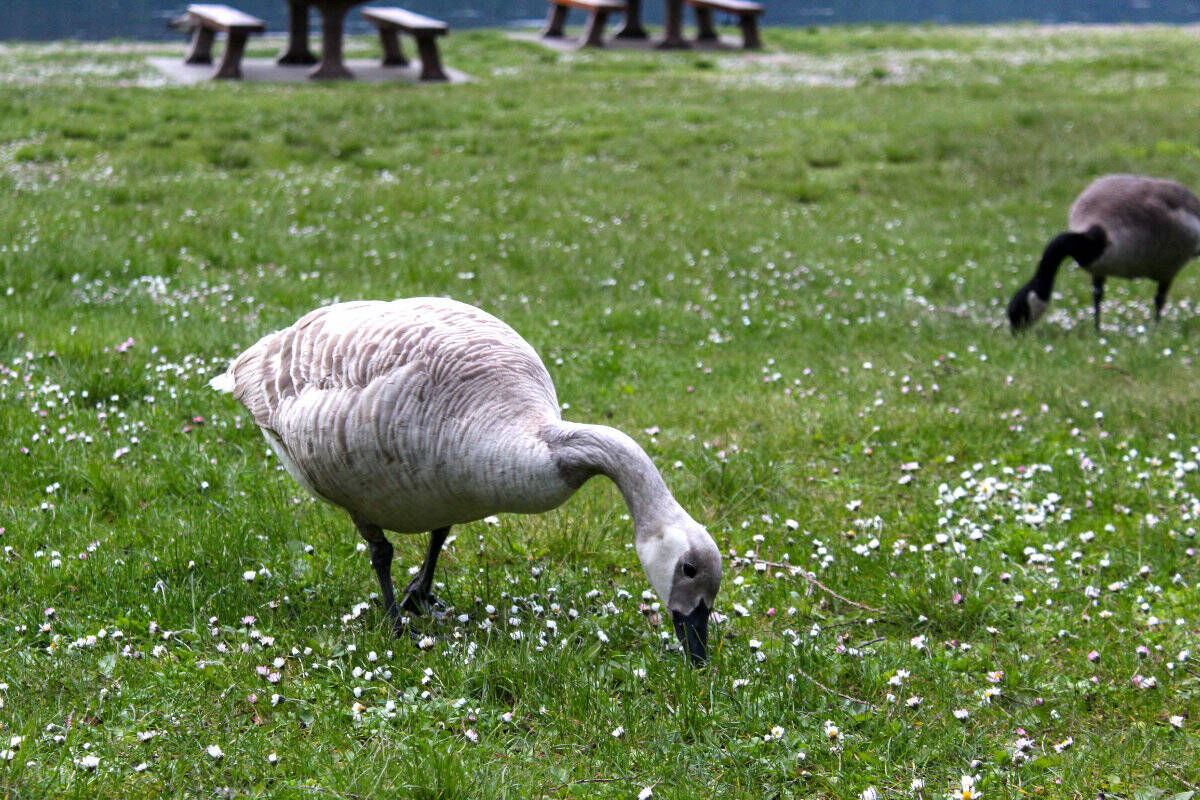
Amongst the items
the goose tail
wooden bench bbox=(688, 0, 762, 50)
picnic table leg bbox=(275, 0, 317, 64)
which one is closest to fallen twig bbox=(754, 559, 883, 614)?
the goose tail

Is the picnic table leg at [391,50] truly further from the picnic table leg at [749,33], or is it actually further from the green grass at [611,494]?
the picnic table leg at [749,33]

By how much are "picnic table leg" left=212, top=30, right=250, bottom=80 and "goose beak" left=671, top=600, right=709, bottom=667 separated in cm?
1853

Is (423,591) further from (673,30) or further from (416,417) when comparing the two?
(673,30)

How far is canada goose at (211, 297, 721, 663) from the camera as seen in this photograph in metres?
3.69

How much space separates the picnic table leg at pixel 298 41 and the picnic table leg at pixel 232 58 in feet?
6.60

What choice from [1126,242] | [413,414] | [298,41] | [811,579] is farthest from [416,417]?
[298,41]

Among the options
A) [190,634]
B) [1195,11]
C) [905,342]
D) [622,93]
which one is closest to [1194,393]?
[905,342]

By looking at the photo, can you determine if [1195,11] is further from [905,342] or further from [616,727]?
[616,727]

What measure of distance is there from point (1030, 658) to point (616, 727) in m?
1.76

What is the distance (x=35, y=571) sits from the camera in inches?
179

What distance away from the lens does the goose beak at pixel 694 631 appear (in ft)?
12.2

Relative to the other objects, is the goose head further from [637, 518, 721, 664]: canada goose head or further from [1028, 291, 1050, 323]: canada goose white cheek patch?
[637, 518, 721, 664]: canada goose head

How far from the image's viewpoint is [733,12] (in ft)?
89.9

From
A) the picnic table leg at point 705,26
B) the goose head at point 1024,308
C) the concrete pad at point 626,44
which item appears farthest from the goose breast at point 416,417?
the picnic table leg at point 705,26
